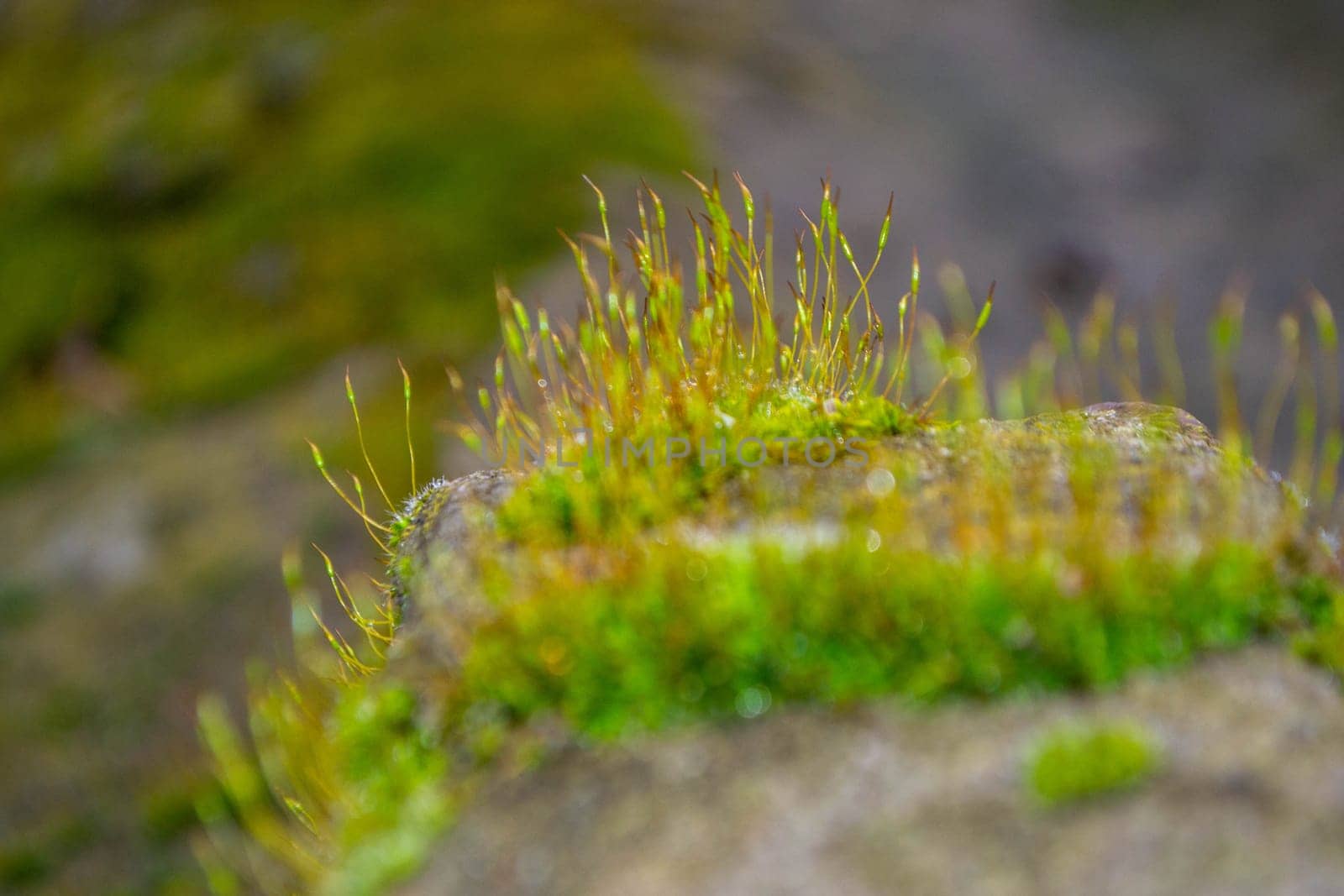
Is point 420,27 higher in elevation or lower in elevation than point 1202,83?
higher

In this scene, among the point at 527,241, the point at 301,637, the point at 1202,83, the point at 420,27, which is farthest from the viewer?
the point at 420,27

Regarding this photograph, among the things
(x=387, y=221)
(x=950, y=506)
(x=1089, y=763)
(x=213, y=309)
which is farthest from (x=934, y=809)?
(x=213, y=309)

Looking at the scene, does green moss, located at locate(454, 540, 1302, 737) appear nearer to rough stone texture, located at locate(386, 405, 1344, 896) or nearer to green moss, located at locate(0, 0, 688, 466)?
rough stone texture, located at locate(386, 405, 1344, 896)

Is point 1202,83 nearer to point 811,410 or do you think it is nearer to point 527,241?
point 527,241

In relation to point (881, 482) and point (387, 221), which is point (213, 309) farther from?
point (881, 482)

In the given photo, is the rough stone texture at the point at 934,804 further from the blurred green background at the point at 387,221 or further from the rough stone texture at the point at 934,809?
the blurred green background at the point at 387,221

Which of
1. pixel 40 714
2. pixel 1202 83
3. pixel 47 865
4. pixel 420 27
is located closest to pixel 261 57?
pixel 420 27
